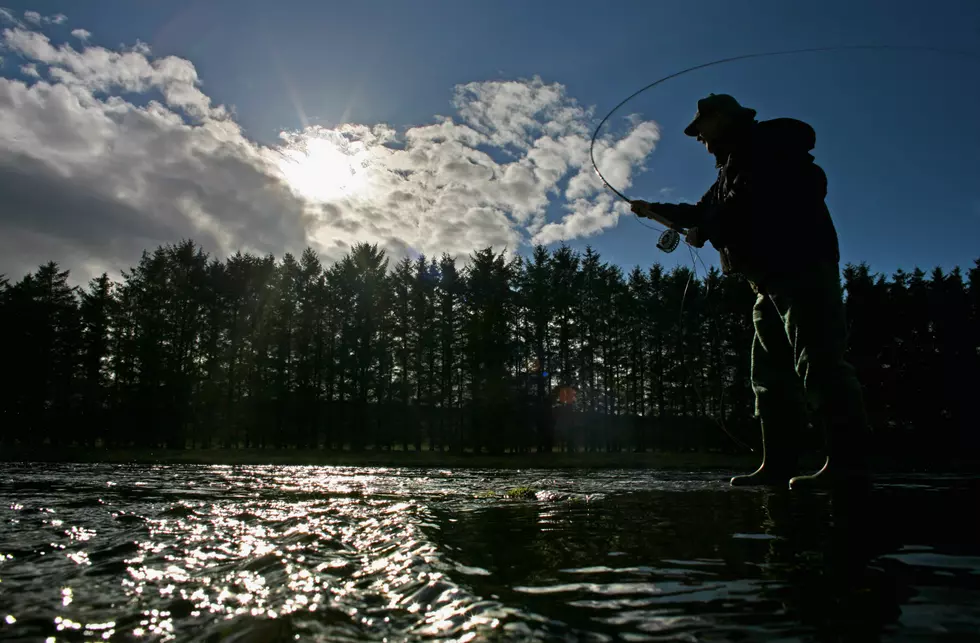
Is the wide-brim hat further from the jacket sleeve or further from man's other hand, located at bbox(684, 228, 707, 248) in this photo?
man's other hand, located at bbox(684, 228, 707, 248)

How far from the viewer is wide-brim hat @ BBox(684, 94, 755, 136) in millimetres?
4938

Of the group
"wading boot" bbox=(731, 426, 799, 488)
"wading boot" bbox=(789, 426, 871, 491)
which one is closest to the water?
"wading boot" bbox=(789, 426, 871, 491)

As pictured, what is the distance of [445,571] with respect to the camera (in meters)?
2.07

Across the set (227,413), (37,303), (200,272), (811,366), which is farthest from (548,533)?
(37,303)

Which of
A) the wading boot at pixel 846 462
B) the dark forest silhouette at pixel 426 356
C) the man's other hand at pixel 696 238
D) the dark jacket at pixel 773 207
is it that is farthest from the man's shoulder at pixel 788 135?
the dark forest silhouette at pixel 426 356

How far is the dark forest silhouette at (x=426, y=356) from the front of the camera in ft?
158

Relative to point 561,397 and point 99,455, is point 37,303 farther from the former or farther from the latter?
point 561,397

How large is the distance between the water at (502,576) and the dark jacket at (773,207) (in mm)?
1823

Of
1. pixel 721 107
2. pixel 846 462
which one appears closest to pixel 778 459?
pixel 846 462

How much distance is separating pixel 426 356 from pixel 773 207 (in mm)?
53174

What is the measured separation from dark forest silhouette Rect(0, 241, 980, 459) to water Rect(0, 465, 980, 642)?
151ft

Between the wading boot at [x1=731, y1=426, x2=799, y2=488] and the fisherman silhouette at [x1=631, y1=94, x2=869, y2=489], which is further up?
the fisherman silhouette at [x1=631, y1=94, x2=869, y2=489]

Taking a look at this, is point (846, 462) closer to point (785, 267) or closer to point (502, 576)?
point (785, 267)

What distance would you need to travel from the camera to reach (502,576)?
203 cm
